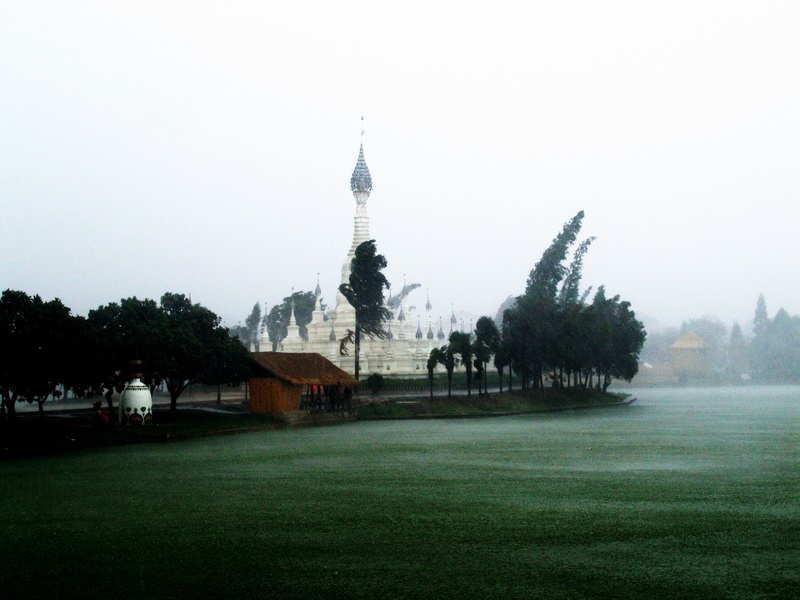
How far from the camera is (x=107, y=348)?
4144 centimetres

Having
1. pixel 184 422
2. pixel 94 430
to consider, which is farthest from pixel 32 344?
pixel 184 422

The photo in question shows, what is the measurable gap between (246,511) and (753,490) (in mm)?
10756

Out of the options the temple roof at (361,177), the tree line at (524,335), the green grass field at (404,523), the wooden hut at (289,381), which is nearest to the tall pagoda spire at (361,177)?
the temple roof at (361,177)

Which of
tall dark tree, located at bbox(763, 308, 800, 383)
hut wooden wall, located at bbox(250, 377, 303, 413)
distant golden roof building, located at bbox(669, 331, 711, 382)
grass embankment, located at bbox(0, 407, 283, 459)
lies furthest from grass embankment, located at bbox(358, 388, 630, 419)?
distant golden roof building, located at bbox(669, 331, 711, 382)

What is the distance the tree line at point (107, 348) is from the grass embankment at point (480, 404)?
29.3 ft

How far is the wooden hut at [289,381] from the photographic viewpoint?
165 ft

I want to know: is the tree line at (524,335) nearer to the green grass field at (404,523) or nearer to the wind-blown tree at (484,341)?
the wind-blown tree at (484,341)

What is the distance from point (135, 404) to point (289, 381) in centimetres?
1115

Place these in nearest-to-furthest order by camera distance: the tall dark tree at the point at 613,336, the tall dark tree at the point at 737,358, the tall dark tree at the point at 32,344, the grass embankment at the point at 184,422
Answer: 1. the grass embankment at the point at 184,422
2. the tall dark tree at the point at 32,344
3. the tall dark tree at the point at 613,336
4. the tall dark tree at the point at 737,358

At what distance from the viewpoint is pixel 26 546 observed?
1675cm

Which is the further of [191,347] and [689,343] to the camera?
[689,343]

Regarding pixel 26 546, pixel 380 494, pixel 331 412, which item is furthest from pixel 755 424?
pixel 26 546

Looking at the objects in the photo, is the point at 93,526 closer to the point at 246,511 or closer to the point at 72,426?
the point at 246,511

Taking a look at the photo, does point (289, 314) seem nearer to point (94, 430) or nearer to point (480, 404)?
point (480, 404)
